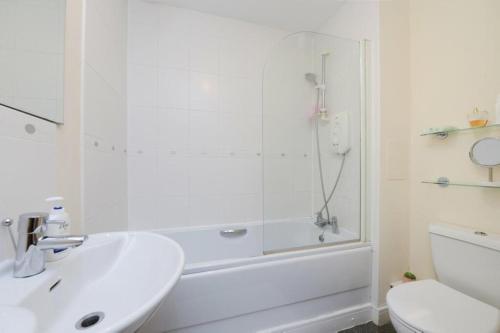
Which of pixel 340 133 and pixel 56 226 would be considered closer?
pixel 56 226

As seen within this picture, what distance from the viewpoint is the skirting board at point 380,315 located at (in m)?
1.42

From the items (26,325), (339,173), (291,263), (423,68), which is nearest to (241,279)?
(291,263)

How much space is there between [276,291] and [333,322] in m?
0.50

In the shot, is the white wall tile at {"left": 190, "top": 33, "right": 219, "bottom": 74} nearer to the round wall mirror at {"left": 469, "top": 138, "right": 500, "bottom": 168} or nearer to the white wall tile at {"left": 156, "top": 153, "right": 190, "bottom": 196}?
the white wall tile at {"left": 156, "top": 153, "right": 190, "bottom": 196}

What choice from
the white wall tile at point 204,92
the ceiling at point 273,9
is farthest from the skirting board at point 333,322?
the ceiling at point 273,9

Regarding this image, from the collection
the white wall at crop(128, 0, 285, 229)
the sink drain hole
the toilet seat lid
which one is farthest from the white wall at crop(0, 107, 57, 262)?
the toilet seat lid

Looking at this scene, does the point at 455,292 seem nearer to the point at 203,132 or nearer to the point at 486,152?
the point at 486,152

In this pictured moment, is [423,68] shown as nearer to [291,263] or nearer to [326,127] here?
[326,127]

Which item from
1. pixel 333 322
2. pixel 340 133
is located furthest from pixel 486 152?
pixel 333 322

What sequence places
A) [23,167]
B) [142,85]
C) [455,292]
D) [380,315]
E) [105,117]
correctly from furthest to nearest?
[142,85]
[380,315]
[105,117]
[455,292]
[23,167]

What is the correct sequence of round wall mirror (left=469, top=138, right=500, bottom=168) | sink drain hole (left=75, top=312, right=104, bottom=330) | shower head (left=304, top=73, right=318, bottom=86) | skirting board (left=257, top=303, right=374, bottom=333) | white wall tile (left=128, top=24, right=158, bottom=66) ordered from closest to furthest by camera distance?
sink drain hole (left=75, top=312, right=104, bottom=330)
round wall mirror (left=469, top=138, right=500, bottom=168)
skirting board (left=257, top=303, right=374, bottom=333)
white wall tile (left=128, top=24, right=158, bottom=66)
shower head (left=304, top=73, right=318, bottom=86)

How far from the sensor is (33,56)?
754 millimetres

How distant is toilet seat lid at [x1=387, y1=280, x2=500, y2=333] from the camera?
2.70ft

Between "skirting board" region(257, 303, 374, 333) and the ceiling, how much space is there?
7.63 feet
